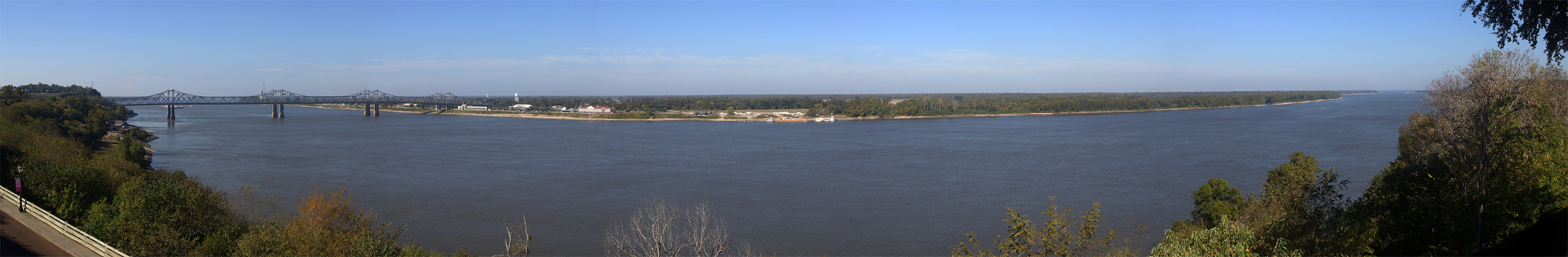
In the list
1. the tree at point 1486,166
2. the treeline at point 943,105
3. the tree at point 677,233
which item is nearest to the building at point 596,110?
the treeline at point 943,105

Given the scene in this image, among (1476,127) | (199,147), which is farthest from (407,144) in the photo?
(1476,127)

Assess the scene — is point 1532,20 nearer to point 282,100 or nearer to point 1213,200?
point 1213,200

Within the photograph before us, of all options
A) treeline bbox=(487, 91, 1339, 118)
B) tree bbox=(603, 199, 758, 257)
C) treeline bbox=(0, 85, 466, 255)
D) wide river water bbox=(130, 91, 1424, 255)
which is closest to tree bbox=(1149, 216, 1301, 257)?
tree bbox=(603, 199, 758, 257)

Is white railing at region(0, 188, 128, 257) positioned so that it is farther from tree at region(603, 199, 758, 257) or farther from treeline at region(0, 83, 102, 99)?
treeline at region(0, 83, 102, 99)

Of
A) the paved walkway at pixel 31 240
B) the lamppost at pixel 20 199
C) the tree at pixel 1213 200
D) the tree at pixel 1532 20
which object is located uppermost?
the tree at pixel 1532 20

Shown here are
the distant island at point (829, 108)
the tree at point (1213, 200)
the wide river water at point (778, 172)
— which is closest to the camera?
the tree at point (1213, 200)

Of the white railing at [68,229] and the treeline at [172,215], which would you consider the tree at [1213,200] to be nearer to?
the treeline at [172,215]
